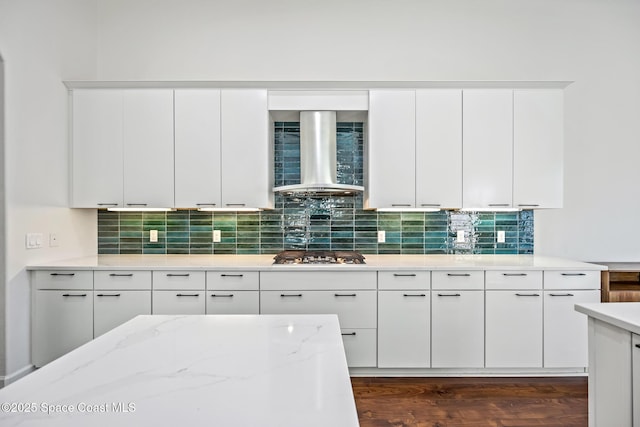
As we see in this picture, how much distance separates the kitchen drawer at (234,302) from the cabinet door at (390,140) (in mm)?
1229

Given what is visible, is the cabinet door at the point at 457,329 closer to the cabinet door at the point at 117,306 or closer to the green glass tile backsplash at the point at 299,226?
the green glass tile backsplash at the point at 299,226

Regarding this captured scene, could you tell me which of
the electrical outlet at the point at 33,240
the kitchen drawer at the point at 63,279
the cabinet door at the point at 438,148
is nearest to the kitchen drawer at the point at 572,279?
the cabinet door at the point at 438,148

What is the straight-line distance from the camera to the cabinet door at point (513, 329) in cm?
279

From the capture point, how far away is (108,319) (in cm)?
281

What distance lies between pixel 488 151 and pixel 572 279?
3.85 ft

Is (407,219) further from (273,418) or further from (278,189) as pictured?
(273,418)

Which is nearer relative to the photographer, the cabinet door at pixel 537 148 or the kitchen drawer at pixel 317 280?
the kitchen drawer at pixel 317 280

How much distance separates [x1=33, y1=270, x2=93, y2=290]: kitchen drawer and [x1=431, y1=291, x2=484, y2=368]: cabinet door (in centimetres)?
263

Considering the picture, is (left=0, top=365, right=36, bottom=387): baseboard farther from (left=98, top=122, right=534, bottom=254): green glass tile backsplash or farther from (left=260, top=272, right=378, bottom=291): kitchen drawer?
(left=260, top=272, right=378, bottom=291): kitchen drawer

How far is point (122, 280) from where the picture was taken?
280 centimetres

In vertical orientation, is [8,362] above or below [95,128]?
below

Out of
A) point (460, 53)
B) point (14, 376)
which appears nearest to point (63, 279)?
point (14, 376)

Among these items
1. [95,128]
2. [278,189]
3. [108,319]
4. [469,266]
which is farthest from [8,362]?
[469,266]

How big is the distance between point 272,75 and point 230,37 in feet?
1.81
